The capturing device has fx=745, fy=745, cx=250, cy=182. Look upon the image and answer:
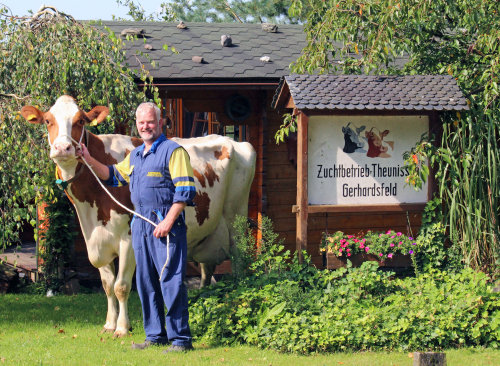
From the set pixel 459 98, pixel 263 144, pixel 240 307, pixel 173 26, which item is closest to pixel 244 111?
pixel 263 144

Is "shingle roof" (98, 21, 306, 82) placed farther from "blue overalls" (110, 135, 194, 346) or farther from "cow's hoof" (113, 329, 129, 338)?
"cow's hoof" (113, 329, 129, 338)

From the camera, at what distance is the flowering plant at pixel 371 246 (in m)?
8.68

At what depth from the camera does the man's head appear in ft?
22.8

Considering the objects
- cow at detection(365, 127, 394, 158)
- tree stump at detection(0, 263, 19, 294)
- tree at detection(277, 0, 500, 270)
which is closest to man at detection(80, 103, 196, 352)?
cow at detection(365, 127, 394, 158)

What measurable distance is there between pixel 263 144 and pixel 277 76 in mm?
1131

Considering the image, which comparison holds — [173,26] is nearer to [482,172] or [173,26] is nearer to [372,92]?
[372,92]

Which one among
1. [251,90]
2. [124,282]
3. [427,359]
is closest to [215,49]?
[251,90]

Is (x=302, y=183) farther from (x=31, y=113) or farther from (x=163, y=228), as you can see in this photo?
(x=31, y=113)

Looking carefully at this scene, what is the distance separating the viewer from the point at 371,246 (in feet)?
28.6

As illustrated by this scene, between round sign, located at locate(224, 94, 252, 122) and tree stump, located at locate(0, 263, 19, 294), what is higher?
round sign, located at locate(224, 94, 252, 122)

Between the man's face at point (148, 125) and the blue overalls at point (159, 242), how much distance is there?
7cm

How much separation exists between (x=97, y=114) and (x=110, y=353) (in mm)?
2497

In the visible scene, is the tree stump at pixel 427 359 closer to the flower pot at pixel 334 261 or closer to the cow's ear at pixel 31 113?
the flower pot at pixel 334 261

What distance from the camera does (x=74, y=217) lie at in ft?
37.1
